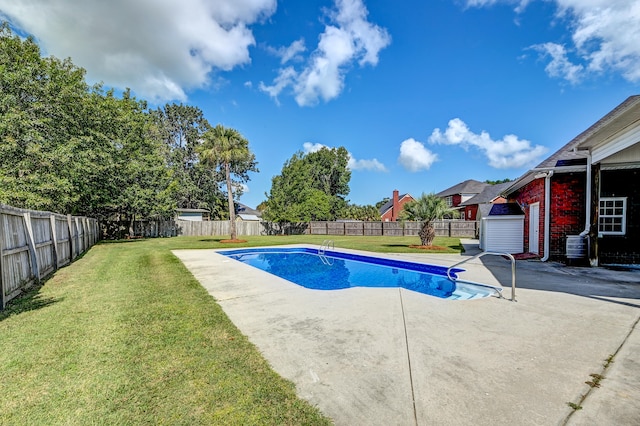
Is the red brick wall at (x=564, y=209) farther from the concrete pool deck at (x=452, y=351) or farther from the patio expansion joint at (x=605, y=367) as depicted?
the patio expansion joint at (x=605, y=367)

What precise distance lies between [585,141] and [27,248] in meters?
13.7

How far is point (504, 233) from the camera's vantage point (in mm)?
12680

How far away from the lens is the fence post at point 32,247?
6114 millimetres

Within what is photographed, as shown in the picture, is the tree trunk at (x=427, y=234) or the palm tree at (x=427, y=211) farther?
the tree trunk at (x=427, y=234)

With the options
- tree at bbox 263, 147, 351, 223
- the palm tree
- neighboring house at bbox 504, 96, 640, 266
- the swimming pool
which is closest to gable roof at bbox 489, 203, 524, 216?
the palm tree

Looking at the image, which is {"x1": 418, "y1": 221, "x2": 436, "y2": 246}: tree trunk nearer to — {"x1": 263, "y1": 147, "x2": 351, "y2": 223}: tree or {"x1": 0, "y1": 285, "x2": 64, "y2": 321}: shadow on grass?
{"x1": 0, "y1": 285, "x2": 64, "y2": 321}: shadow on grass

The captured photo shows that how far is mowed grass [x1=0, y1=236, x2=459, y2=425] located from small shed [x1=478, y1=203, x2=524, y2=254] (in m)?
12.6

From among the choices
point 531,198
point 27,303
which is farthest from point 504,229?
point 27,303

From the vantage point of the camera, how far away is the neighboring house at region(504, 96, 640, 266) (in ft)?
28.0

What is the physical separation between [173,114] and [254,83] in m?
23.5

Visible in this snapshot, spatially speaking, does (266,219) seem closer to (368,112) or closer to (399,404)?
(368,112)

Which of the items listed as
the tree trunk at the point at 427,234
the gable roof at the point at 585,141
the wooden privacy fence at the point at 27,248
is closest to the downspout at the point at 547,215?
the gable roof at the point at 585,141

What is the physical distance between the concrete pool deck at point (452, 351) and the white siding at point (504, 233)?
6837mm

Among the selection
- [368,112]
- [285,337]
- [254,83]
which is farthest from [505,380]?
[368,112]
